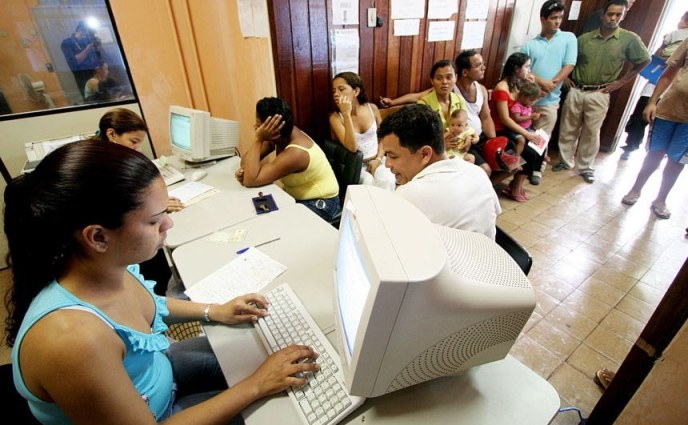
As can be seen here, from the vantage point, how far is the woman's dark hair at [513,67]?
9.77ft

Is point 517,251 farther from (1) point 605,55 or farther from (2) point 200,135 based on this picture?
(1) point 605,55

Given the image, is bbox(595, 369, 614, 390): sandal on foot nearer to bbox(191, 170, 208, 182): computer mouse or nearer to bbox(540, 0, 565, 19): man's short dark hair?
bbox(191, 170, 208, 182): computer mouse

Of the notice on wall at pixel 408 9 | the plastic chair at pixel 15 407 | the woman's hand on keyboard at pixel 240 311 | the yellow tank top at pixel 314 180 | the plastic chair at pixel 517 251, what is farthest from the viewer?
the notice on wall at pixel 408 9

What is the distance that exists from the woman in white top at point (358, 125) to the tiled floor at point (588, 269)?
125 cm

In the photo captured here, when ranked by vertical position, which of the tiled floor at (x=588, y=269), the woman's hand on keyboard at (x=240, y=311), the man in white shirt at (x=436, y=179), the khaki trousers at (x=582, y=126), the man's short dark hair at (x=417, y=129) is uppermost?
the man's short dark hair at (x=417, y=129)

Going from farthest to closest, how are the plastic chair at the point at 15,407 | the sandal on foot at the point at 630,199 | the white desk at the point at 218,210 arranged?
the sandal on foot at the point at 630,199
the white desk at the point at 218,210
the plastic chair at the point at 15,407

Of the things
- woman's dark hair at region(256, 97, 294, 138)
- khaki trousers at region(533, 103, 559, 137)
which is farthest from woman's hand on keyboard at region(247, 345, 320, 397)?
khaki trousers at region(533, 103, 559, 137)

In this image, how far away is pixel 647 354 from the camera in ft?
3.11

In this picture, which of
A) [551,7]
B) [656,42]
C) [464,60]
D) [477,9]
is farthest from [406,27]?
[656,42]

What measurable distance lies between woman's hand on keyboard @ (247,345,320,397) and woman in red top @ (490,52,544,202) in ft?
9.66

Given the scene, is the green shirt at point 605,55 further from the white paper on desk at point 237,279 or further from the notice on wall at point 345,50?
the white paper on desk at point 237,279

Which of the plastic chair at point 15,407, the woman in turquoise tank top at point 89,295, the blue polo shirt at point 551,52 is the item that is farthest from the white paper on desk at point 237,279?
the blue polo shirt at point 551,52

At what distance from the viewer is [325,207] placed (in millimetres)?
2039

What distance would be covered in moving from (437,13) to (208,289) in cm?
278
